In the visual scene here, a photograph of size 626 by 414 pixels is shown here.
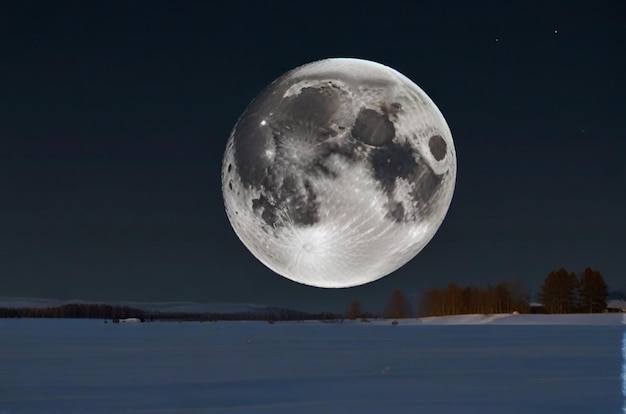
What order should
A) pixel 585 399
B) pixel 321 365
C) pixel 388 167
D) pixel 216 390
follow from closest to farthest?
1. pixel 388 167
2. pixel 585 399
3. pixel 216 390
4. pixel 321 365

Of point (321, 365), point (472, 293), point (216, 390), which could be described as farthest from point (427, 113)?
point (472, 293)

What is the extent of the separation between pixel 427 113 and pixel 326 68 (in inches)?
62.2

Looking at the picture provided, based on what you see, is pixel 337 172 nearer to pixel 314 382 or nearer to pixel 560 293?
pixel 314 382

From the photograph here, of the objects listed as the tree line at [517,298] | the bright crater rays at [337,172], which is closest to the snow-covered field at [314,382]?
the bright crater rays at [337,172]

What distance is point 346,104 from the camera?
11.8 m

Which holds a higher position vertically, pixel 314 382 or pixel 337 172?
pixel 337 172

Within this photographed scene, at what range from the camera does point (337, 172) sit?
455 inches

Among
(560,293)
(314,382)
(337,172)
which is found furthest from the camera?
(560,293)

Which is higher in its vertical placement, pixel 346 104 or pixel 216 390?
pixel 346 104

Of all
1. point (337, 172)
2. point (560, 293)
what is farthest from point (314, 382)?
point (560, 293)

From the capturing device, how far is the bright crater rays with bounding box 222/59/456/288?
1157 cm

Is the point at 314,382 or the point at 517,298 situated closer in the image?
the point at 314,382

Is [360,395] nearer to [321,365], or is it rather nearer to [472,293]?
[321,365]

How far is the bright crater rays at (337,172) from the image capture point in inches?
456
